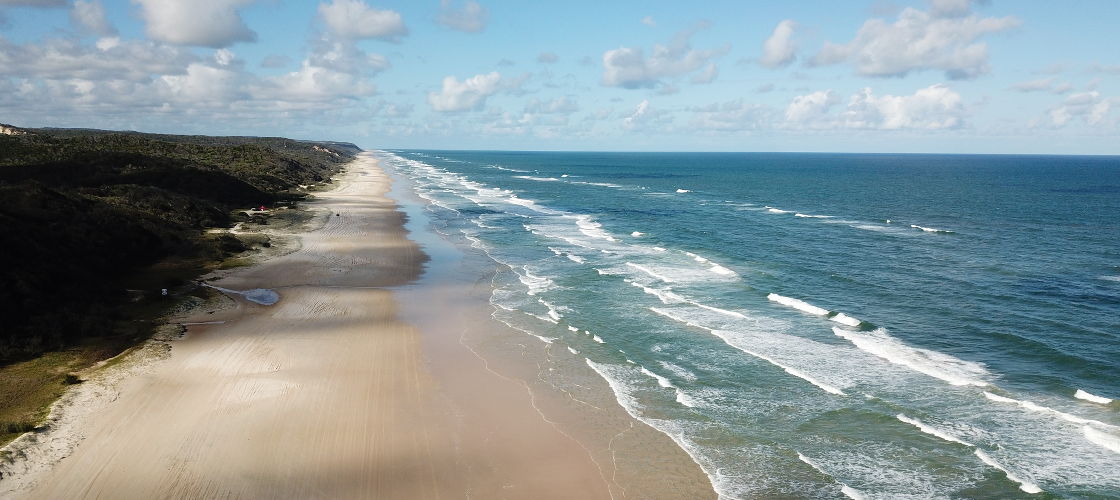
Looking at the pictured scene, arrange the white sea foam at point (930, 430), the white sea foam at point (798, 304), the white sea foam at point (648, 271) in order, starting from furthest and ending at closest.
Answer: the white sea foam at point (648, 271)
the white sea foam at point (798, 304)
the white sea foam at point (930, 430)

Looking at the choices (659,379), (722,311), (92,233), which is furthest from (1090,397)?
(92,233)

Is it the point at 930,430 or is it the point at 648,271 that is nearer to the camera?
the point at 930,430

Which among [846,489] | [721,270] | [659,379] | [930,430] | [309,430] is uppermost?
[721,270]

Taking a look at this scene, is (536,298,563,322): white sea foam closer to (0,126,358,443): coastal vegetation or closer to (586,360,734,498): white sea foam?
(586,360,734,498): white sea foam

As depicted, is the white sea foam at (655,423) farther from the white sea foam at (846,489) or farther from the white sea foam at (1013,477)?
the white sea foam at (1013,477)

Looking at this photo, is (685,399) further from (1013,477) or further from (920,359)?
(920,359)

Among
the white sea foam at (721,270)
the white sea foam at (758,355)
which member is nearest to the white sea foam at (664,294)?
the white sea foam at (758,355)

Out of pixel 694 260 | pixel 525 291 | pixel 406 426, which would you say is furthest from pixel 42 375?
pixel 694 260
